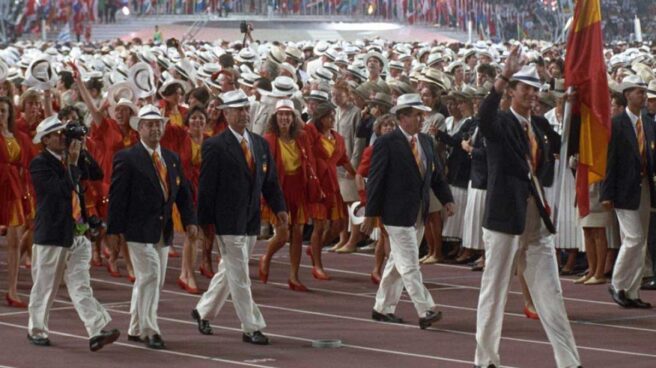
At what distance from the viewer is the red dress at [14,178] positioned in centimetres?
1781

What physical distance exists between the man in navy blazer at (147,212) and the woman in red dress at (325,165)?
4416 mm

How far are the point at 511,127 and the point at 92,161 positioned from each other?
4.04 m

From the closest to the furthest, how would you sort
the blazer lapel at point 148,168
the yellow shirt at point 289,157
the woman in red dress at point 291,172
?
1. the blazer lapel at point 148,168
2. the woman in red dress at point 291,172
3. the yellow shirt at point 289,157

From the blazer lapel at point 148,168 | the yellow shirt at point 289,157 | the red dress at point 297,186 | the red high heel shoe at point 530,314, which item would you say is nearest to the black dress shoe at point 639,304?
the red high heel shoe at point 530,314

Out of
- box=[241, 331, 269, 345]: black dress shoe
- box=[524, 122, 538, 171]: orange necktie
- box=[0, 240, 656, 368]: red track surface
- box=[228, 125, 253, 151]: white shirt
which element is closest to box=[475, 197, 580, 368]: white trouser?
box=[524, 122, 538, 171]: orange necktie

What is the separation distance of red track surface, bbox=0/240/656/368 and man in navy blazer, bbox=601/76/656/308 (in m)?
0.31

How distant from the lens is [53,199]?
48.6 feet

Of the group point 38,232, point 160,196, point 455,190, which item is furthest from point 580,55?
point 455,190

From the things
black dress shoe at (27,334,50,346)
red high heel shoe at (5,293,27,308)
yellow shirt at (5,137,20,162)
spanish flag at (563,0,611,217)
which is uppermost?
spanish flag at (563,0,611,217)

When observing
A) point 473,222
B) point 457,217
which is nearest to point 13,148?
point 473,222

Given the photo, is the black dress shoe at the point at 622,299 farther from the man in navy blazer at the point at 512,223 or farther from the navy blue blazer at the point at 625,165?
the man in navy blazer at the point at 512,223

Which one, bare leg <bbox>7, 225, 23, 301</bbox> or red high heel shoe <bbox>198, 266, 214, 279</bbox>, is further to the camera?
red high heel shoe <bbox>198, 266, 214, 279</bbox>

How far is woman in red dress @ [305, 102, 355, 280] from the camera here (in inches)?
762

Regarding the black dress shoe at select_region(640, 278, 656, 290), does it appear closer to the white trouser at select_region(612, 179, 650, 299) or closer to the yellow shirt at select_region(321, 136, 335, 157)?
the white trouser at select_region(612, 179, 650, 299)
